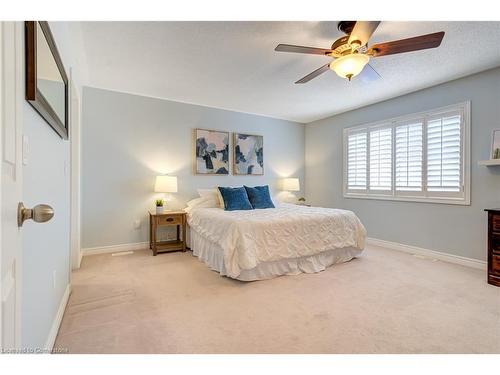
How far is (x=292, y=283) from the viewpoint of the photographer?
2.73 m

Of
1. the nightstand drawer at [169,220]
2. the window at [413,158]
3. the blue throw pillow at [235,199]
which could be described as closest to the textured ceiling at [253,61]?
the window at [413,158]

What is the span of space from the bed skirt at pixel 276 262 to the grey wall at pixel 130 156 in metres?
1.23

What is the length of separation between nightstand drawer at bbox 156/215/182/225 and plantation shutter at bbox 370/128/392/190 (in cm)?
337

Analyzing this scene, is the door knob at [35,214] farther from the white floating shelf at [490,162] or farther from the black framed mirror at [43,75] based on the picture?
the white floating shelf at [490,162]

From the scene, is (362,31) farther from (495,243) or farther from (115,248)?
(115,248)

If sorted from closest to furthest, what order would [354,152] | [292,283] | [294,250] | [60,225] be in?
1. [60,225]
2. [292,283]
3. [294,250]
4. [354,152]

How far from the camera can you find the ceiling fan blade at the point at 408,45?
6.14ft

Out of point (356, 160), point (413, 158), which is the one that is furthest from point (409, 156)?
point (356, 160)

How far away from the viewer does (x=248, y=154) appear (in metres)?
5.10

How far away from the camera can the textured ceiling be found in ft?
7.57

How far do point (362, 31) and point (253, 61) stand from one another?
1.34 meters
